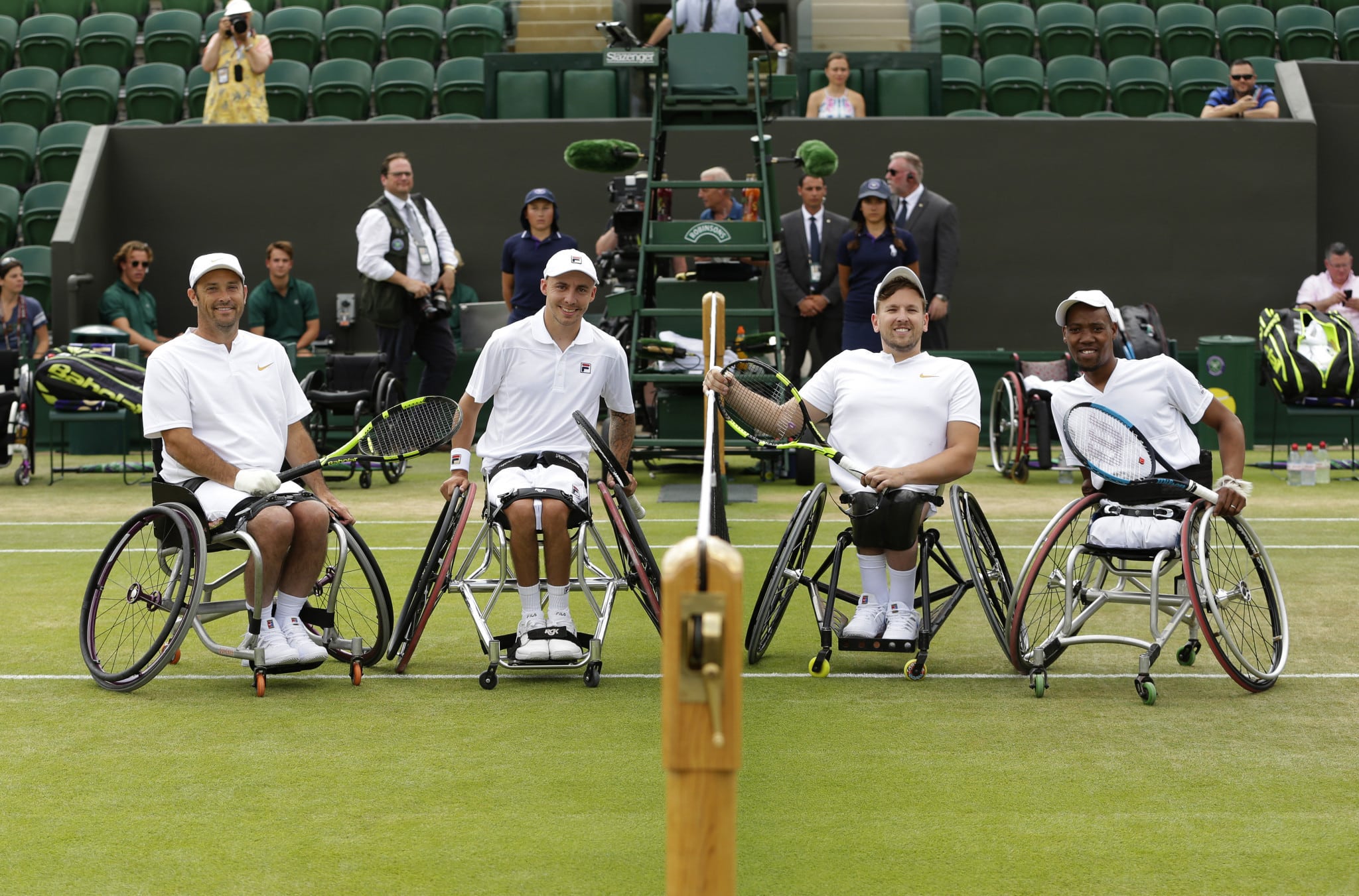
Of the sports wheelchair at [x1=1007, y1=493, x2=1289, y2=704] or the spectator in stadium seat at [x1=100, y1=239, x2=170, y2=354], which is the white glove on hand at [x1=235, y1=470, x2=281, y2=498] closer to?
the sports wheelchair at [x1=1007, y1=493, x2=1289, y2=704]

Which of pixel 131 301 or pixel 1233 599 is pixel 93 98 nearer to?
pixel 131 301

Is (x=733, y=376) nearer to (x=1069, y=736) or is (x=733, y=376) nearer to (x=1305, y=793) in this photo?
(x=1069, y=736)

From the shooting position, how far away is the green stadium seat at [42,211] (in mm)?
15078

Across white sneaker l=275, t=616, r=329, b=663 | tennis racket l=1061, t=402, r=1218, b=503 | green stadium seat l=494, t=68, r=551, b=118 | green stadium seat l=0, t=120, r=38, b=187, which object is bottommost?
white sneaker l=275, t=616, r=329, b=663

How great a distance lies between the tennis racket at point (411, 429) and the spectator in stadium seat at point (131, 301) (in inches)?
304

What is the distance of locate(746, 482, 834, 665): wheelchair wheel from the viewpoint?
17.7 ft

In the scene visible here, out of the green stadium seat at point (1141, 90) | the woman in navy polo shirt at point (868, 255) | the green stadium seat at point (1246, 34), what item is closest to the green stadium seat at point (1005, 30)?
the green stadium seat at point (1141, 90)

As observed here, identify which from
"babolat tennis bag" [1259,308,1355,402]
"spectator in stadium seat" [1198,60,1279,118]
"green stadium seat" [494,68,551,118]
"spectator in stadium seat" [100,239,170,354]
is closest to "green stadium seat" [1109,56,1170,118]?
"spectator in stadium seat" [1198,60,1279,118]

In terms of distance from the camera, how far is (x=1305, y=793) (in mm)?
4160

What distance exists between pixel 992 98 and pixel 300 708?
1191 centimetres

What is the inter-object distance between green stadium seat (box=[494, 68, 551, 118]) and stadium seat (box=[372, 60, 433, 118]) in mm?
924

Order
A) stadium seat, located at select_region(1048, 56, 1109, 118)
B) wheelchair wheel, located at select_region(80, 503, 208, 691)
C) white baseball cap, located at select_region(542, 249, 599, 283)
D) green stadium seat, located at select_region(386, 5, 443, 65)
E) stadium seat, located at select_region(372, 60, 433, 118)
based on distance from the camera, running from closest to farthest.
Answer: wheelchair wheel, located at select_region(80, 503, 208, 691)
white baseball cap, located at select_region(542, 249, 599, 283)
stadium seat, located at select_region(1048, 56, 1109, 118)
stadium seat, located at select_region(372, 60, 433, 118)
green stadium seat, located at select_region(386, 5, 443, 65)

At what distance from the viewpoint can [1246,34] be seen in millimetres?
16453

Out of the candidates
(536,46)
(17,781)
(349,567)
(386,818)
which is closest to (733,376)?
(386,818)
